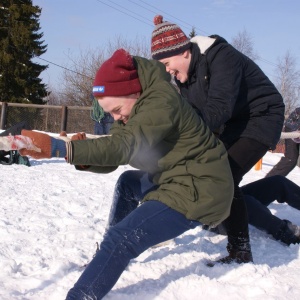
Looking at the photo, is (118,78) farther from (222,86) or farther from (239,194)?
(239,194)

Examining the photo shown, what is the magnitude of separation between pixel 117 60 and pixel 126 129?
1.36ft

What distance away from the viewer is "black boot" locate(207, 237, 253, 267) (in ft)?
9.64

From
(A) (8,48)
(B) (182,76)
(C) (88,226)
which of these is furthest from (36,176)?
(A) (8,48)

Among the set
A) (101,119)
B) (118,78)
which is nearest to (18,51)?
(101,119)

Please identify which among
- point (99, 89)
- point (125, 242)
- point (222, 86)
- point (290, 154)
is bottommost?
point (125, 242)

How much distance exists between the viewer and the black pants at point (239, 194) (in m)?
2.96

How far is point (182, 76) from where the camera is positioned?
115 inches

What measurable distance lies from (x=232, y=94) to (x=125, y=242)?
44.4 inches

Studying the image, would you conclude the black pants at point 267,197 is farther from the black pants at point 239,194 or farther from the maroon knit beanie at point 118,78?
the maroon knit beanie at point 118,78

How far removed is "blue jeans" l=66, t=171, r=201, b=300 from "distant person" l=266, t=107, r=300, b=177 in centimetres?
409

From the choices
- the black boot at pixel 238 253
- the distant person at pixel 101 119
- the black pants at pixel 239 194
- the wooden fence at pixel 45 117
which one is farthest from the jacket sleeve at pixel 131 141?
the wooden fence at pixel 45 117

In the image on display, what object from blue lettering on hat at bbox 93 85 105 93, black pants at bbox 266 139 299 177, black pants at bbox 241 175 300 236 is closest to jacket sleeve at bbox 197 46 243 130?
blue lettering on hat at bbox 93 85 105 93

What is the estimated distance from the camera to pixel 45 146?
1959 millimetres

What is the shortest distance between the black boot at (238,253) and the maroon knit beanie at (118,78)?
1318mm
